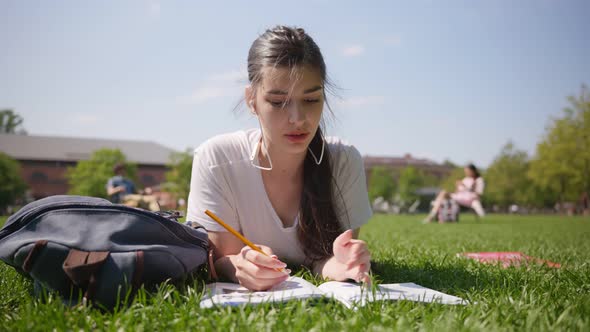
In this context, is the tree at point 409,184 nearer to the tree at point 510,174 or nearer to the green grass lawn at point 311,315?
the tree at point 510,174

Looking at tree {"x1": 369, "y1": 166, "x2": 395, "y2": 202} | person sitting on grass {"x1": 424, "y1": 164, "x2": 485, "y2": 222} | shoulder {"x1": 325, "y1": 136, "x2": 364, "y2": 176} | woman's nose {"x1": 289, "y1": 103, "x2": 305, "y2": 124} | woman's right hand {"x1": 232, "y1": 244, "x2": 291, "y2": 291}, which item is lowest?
tree {"x1": 369, "y1": 166, "x2": 395, "y2": 202}

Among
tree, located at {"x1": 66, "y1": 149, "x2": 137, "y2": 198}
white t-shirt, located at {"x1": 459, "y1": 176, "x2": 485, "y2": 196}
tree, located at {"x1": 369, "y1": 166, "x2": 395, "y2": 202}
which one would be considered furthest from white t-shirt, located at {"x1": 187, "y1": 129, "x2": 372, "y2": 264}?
tree, located at {"x1": 369, "y1": 166, "x2": 395, "y2": 202}

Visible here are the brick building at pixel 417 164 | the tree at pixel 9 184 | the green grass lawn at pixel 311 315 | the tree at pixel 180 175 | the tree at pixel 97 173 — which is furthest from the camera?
the brick building at pixel 417 164

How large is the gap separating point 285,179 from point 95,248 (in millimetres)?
1345

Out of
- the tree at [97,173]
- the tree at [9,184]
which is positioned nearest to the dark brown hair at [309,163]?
the tree at [9,184]

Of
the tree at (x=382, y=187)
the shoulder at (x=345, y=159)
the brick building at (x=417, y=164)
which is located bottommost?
the tree at (x=382, y=187)

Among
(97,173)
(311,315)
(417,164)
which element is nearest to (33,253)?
(311,315)

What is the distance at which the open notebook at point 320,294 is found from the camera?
5.59 feet

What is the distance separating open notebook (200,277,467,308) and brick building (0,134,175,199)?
60257mm

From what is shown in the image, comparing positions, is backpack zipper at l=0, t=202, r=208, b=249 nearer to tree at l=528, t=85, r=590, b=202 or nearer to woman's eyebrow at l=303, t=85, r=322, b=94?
woman's eyebrow at l=303, t=85, r=322, b=94

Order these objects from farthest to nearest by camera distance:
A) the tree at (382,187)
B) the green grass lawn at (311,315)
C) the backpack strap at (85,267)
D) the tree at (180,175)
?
1. the tree at (382,187)
2. the tree at (180,175)
3. the backpack strap at (85,267)
4. the green grass lawn at (311,315)

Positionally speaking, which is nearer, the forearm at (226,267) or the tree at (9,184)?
the forearm at (226,267)

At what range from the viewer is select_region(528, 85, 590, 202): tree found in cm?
3191

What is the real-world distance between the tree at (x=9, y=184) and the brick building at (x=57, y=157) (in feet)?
33.1
